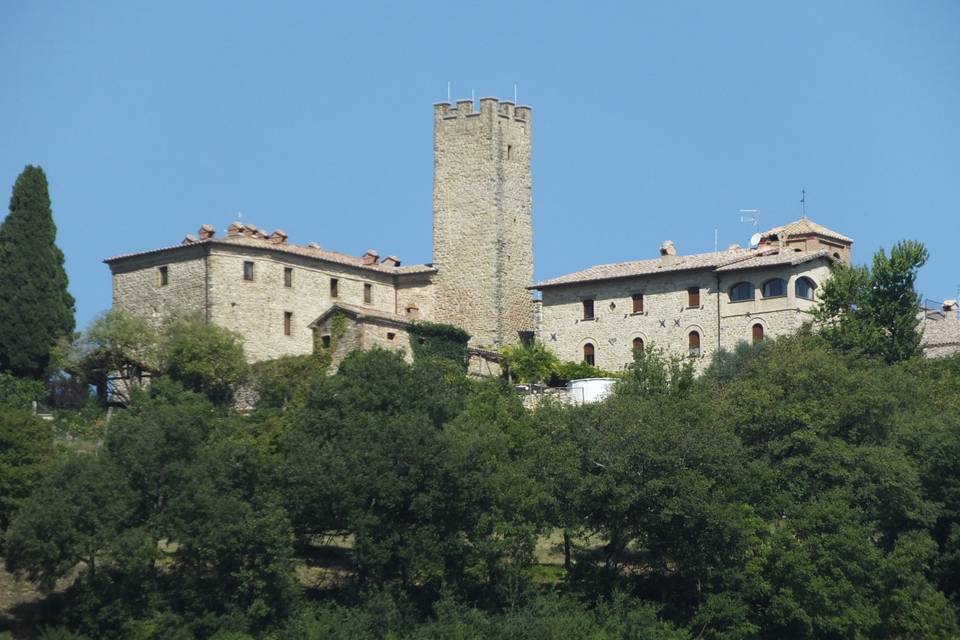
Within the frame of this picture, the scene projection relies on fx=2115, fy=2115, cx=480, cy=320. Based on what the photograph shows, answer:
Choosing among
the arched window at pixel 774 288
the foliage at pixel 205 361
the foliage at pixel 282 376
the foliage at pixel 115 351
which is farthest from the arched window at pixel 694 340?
the foliage at pixel 115 351

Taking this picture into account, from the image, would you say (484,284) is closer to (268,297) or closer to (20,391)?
(268,297)

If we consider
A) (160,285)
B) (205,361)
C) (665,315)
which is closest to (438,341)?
(665,315)

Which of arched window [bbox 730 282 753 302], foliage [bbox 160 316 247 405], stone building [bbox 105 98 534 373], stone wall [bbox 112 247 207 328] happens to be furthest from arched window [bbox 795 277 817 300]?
stone wall [bbox 112 247 207 328]

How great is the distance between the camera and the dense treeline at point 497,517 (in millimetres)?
48906

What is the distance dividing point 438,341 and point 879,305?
A: 15.5 metres

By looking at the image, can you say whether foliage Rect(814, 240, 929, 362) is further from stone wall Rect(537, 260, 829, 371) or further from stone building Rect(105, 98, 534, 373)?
stone building Rect(105, 98, 534, 373)

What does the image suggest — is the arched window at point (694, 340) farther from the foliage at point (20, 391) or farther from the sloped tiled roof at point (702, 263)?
the foliage at point (20, 391)

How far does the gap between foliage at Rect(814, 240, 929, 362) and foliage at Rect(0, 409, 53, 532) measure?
1056 inches

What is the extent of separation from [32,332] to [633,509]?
2386 centimetres

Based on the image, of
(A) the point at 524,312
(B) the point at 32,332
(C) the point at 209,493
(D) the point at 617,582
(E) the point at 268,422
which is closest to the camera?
(C) the point at 209,493

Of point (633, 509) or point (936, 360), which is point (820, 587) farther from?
point (936, 360)

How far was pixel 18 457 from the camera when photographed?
51.8 m

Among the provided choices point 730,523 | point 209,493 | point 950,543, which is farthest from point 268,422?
point 950,543

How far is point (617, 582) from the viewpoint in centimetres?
5344
